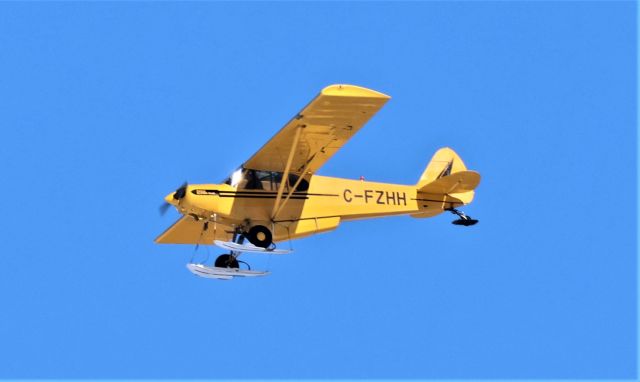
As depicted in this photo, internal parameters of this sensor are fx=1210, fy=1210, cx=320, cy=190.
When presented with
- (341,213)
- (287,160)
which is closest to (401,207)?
(341,213)

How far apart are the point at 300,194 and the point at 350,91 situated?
10.8 ft

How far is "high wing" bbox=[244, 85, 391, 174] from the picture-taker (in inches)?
773

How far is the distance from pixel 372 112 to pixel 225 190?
3307mm

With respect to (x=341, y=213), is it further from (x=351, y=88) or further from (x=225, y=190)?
(x=351, y=88)

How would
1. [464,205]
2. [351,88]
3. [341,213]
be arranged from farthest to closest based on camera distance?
1. [464,205]
2. [341,213]
3. [351,88]

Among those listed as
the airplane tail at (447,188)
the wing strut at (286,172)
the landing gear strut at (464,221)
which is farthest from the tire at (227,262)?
the landing gear strut at (464,221)

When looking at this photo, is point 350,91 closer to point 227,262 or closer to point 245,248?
point 245,248

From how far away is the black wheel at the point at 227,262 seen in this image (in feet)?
75.4

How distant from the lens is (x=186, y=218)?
24016mm

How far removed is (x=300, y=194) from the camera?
22250mm

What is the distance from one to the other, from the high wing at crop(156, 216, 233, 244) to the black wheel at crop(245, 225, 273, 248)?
2.19 m

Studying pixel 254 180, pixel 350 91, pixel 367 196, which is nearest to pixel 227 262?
pixel 254 180

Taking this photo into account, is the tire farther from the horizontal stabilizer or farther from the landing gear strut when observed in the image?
the landing gear strut

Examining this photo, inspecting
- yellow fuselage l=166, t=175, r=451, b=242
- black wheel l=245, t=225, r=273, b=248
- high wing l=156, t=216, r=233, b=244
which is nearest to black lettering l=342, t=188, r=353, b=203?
yellow fuselage l=166, t=175, r=451, b=242
